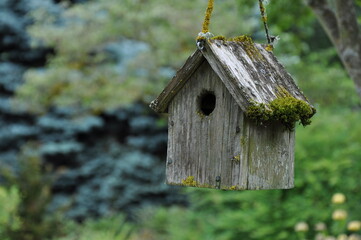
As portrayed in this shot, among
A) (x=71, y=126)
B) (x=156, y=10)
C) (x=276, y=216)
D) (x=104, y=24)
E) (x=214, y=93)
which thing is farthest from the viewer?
(x=71, y=126)

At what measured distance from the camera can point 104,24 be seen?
10508 millimetres

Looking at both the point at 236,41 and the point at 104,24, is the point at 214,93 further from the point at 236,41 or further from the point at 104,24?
the point at 104,24

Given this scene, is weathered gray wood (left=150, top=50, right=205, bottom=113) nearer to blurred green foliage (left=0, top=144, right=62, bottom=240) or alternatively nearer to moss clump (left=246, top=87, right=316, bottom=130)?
moss clump (left=246, top=87, right=316, bottom=130)

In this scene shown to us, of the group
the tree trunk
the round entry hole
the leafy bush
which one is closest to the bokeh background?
the leafy bush

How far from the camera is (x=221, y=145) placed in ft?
8.45

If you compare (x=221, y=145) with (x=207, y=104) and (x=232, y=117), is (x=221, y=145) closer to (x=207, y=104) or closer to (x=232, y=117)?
(x=232, y=117)

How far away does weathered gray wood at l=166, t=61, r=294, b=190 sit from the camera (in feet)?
8.27

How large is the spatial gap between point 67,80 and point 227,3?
3.05 m

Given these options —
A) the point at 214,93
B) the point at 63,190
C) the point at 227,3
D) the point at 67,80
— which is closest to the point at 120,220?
the point at 63,190

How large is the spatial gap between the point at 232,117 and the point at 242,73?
0.63 ft

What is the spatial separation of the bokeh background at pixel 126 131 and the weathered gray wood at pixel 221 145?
14.7ft

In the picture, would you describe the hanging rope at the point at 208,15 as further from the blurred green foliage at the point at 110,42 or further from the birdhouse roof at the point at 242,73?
the blurred green foliage at the point at 110,42

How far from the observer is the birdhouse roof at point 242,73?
2.45 m

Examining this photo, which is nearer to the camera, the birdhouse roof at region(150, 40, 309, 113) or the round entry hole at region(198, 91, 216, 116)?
the birdhouse roof at region(150, 40, 309, 113)
